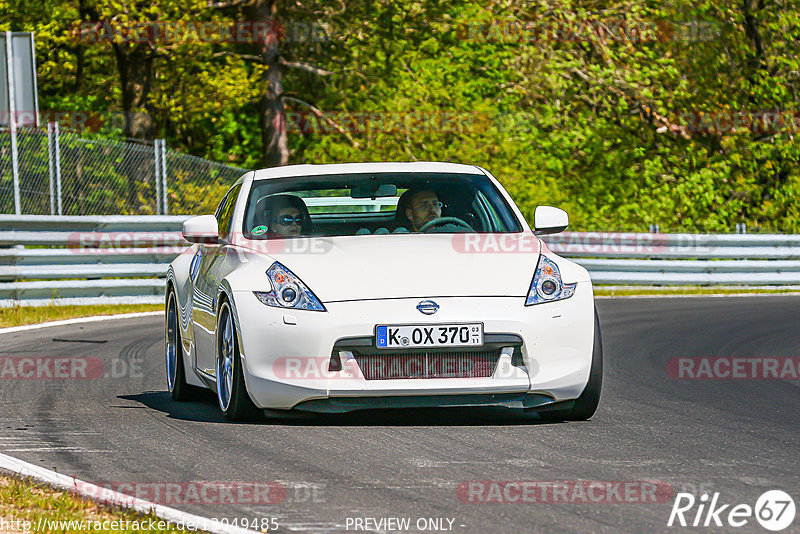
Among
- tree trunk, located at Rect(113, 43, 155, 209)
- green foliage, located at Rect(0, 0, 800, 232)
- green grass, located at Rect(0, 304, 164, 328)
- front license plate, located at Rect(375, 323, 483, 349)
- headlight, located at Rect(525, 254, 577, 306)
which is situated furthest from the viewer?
green foliage, located at Rect(0, 0, 800, 232)

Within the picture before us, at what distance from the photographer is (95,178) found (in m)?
21.0

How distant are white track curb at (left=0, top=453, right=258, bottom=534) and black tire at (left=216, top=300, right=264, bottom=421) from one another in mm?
1346

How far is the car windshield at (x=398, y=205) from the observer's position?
8.64 metres

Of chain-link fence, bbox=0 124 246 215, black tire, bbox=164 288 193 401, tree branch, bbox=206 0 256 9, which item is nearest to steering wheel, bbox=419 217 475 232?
black tire, bbox=164 288 193 401

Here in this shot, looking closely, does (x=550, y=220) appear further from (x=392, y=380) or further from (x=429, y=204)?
(x=392, y=380)

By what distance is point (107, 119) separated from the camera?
31062 mm

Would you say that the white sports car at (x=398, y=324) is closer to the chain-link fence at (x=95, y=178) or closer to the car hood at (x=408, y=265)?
the car hood at (x=408, y=265)

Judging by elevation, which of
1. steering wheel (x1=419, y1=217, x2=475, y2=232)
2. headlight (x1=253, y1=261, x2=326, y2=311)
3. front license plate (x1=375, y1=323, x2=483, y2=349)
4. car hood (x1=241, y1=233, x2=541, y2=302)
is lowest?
front license plate (x1=375, y1=323, x2=483, y2=349)

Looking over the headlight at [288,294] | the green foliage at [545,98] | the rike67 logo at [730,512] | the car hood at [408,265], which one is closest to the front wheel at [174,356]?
the car hood at [408,265]

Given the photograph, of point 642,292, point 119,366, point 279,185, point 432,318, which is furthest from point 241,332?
point 642,292

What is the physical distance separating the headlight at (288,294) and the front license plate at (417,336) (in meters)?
0.35

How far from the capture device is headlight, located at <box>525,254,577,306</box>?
7.63 metres

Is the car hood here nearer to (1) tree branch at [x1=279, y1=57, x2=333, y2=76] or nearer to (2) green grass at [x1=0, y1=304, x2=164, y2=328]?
(2) green grass at [x1=0, y1=304, x2=164, y2=328]

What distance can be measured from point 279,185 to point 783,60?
87.0 feet
